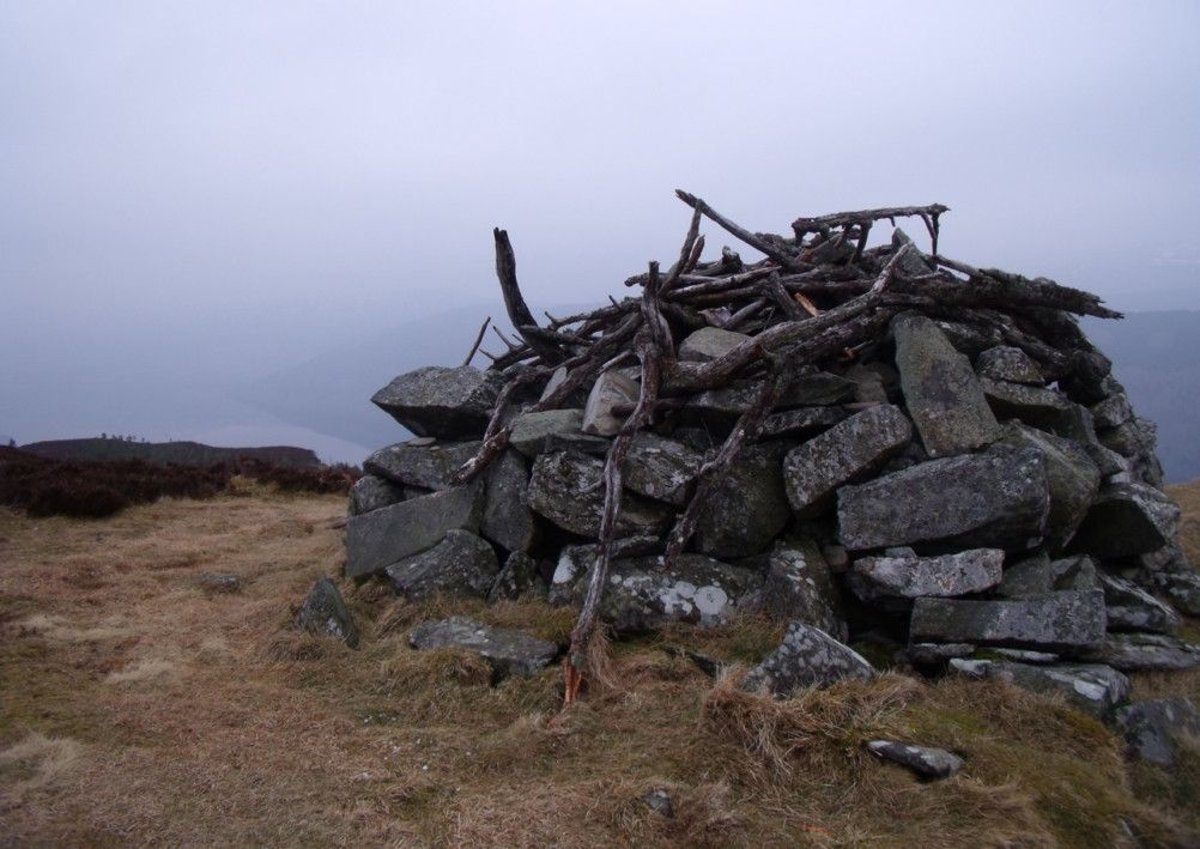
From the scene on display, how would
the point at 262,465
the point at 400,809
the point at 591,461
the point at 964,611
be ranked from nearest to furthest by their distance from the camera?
the point at 400,809 → the point at 964,611 → the point at 591,461 → the point at 262,465

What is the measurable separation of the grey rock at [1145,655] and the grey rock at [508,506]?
530 cm

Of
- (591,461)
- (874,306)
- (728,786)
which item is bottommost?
(728,786)

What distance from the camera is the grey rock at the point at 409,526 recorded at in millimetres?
8836

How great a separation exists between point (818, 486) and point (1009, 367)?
285 cm

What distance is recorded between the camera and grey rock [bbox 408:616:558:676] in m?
6.56

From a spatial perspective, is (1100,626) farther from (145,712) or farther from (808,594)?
(145,712)

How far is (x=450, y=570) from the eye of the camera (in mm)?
8211

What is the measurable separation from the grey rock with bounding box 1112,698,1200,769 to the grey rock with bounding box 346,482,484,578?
20.2 ft

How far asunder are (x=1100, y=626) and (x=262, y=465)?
19115 millimetres

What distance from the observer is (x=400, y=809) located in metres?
4.68

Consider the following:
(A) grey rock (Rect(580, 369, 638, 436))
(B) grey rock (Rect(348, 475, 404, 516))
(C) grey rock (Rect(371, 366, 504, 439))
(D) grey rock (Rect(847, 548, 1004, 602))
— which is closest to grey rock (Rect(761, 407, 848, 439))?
(A) grey rock (Rect(580, 369, 638, 436))

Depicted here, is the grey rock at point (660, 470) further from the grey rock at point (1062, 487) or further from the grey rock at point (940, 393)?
the grey rock at point (1062, 487)

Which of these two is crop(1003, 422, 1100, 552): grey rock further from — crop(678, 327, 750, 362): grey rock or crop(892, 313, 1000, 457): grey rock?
crop(678, 327, 750, 362): grey rock

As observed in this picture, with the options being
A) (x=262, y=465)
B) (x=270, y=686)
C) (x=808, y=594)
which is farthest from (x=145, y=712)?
(x=262, y=465)
